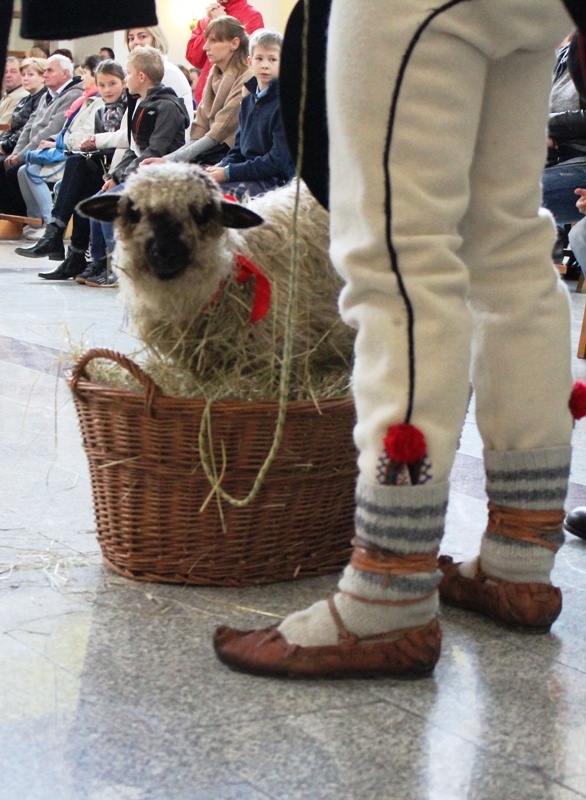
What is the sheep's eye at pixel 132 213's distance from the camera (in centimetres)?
193

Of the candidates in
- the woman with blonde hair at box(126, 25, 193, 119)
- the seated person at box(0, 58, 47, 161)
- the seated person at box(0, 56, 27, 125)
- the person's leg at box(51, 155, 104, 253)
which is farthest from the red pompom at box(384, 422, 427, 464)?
the seated person at box(0, 56, 27, 125)

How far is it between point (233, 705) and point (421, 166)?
0.67 metres

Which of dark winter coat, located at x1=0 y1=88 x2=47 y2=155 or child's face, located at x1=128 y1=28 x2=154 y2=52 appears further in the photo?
dark winter coat, located at x1=0 y1=88 x2=47 y2=155

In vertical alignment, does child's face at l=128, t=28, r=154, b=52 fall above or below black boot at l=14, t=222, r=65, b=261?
above

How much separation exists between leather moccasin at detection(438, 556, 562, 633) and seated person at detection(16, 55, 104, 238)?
250 inches

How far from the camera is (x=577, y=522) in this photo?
1.94 meters

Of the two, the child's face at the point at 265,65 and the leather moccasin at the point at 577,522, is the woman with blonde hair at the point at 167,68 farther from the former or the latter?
the leather moccasin at the point at 577,522

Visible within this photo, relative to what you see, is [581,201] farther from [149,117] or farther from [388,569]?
[149,117]

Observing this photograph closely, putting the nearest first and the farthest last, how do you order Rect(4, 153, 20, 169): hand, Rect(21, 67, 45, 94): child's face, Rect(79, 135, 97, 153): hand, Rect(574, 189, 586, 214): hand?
Rect(574, 189, 586, 214): hand < Rect(79, 135, 97, 153): hand < Rect(4, 153, 20, 169): hand < Rect(21, 67, 45, 94): child's face

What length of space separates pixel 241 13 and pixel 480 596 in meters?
6.35

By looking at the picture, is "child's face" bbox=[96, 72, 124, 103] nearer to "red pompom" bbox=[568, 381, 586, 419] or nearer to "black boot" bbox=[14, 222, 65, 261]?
"black boot" bbox=[14, 222, 65, 261]

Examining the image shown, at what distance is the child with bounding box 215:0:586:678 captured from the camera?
1228mm

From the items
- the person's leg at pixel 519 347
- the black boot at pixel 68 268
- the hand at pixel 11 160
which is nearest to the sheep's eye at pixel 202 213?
the person's leg at pixel 519 347

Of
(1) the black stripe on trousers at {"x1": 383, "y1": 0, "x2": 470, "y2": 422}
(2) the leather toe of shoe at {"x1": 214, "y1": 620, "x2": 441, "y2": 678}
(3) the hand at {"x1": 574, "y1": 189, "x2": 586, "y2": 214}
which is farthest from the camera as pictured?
(3) the hand at {"x1": 574, "y1": 189, "x2": 586, "y2": 214}
